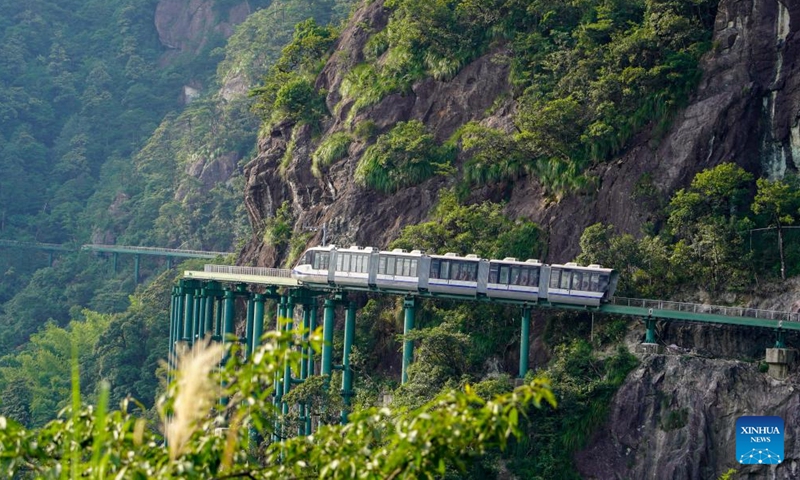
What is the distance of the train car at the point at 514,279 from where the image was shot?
161 feet

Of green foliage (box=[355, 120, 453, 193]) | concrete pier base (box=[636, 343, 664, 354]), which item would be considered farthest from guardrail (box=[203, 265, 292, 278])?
concrete pier base (box=[636, 343, 664, 354])

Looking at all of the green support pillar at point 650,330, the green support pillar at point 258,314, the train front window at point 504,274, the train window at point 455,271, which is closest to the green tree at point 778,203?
the green support pillar at point 650,330

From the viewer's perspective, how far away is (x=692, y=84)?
5462 cm

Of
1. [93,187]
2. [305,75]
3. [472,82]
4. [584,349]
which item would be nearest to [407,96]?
[472,82]

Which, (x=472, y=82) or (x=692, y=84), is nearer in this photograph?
(x=692, y=84)

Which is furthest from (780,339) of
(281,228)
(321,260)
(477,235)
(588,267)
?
(281,228)

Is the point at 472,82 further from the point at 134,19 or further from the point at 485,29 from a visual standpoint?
the point at 134,19

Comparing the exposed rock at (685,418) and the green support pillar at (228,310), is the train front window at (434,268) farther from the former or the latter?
the green support pillar at (228,310)

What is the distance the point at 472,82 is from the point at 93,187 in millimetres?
74256

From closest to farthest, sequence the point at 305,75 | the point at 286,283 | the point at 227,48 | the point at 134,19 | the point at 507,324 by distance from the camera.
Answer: the point at 507,324
the point at 286,283
the point at 305,75
the point at 227,48
the point at 134,19

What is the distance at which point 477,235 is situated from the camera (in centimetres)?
5547

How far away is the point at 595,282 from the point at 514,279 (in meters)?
3.19

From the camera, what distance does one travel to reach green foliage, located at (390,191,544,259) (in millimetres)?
54625

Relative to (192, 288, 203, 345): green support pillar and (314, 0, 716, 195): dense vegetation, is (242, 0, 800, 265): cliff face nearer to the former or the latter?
(314, 0, 716, 195): dense vegetation
